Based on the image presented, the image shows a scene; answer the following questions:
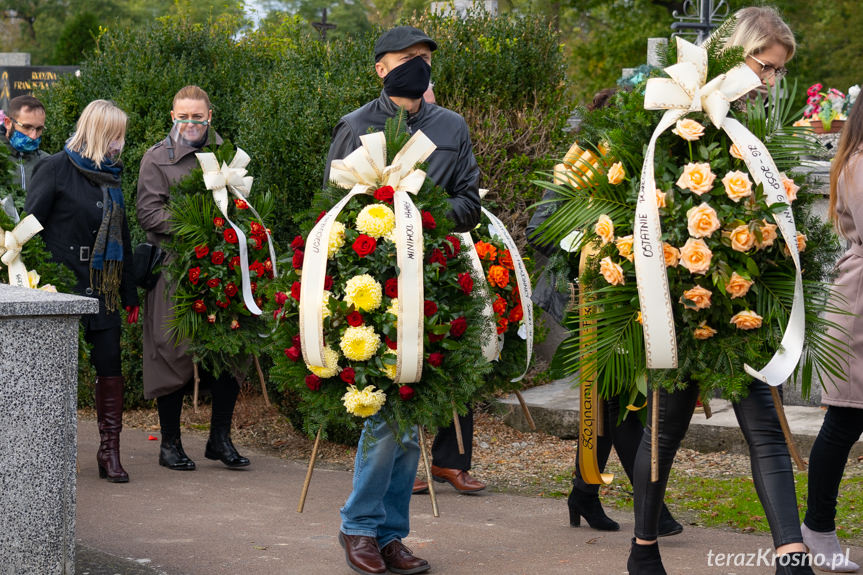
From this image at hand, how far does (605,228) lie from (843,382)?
3.91ft

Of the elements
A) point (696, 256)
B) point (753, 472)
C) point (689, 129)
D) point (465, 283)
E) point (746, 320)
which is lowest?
point (753, 472)

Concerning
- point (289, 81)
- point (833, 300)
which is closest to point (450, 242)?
point (833, 300)

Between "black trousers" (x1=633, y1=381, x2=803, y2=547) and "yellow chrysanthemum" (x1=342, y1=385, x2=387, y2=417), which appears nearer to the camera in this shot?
"black trousers" (x1=633, y1=381, x2=803, y2=547)

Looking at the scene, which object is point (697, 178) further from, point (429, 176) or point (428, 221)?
point (429, 176)

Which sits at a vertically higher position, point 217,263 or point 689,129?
point 689,129

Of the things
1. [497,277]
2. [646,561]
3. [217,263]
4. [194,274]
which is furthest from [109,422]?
[646,561]

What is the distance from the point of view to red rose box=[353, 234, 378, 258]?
4082mm

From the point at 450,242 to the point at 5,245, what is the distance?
2702mm

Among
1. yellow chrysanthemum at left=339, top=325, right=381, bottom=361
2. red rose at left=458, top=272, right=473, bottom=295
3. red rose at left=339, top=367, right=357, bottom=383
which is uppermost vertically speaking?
red rose at left=458, top=272, right=473, bottom=295

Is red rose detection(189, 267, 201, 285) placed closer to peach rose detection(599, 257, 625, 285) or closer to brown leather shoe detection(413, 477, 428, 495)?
brown leather shoe detection(413, 477, 428, 495)

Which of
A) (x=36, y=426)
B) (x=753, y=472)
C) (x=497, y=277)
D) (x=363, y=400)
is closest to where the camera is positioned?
(x=36, y=426)

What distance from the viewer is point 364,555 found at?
14.0ft

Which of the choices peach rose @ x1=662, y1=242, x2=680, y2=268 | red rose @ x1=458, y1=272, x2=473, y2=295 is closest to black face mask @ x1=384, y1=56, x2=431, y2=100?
red rose @ x1=458, y1=272, x2=473, y2=295

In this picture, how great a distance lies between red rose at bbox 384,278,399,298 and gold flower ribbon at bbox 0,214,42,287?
2.47 m
